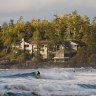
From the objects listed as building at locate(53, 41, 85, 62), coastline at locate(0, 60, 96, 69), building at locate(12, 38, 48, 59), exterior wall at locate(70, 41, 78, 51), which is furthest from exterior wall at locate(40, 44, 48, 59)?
exterior wall at locate(70, 41, 78, 51)

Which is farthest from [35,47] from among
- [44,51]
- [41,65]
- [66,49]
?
[41,65]

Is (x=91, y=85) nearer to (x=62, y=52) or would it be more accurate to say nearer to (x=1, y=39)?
(x=62, y=52)

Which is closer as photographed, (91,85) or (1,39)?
(91,85)

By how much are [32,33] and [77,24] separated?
1202cm

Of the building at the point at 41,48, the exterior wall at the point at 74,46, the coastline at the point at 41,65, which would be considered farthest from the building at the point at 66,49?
the building at the point at 41,48

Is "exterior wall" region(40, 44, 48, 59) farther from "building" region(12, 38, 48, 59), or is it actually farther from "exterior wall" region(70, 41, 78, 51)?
"exterior wall" region(70, 41, 78, 51)

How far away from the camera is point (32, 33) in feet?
429

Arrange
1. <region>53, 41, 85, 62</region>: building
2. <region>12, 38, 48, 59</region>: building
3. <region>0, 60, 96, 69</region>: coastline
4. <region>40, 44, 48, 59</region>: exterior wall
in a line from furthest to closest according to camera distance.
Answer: <region>12, 38, 48, 59</region>: building < <region>40, 44, 48, 59</region>: exterior wall < <region>53, 41, 85, 62</region>: building < <region>0, 60, 96, 69</region>: coastline

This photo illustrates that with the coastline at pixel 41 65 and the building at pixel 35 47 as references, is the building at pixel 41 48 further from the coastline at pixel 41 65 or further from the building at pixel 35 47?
→ the coastline at pixel 41 65

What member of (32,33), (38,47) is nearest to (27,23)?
(32,33)

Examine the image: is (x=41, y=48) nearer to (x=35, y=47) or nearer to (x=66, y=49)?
(x=35, y=47)

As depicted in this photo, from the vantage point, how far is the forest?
122075 millimetres

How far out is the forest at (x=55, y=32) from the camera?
122 m

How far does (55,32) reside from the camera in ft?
420
